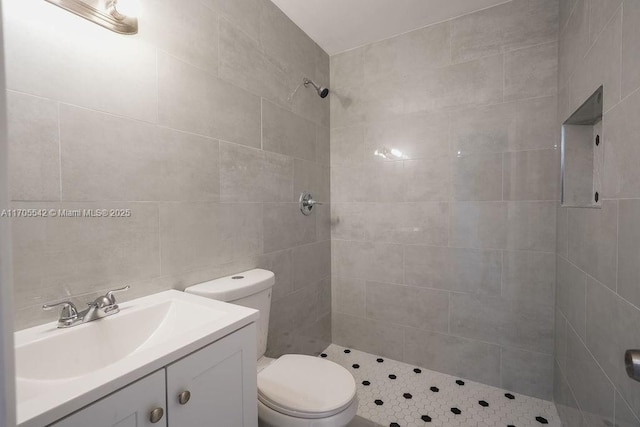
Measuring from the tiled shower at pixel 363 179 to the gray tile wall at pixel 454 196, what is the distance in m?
0.01

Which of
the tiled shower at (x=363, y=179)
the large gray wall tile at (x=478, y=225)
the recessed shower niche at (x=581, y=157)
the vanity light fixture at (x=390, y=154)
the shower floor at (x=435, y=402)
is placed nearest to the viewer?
the tiled shower at (x=363, y=179)

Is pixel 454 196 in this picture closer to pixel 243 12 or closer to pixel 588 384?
pixel 588 384

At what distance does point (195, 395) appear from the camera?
0.81 meters

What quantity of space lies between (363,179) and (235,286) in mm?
1308

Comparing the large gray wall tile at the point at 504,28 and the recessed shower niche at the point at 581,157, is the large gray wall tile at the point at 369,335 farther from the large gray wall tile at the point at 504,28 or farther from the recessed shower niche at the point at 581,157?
the large gray wall tile at the point at 504,28

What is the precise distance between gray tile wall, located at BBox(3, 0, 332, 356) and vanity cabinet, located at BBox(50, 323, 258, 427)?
1.61 ft

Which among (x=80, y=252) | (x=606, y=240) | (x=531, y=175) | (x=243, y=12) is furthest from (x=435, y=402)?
(x=243, y=12)

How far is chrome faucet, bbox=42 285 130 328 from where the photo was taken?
0.91m

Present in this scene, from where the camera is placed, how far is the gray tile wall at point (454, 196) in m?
1.77

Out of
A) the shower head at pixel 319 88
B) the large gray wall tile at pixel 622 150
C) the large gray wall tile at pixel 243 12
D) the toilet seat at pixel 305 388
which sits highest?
the large gray wall tile at pixel 243 12

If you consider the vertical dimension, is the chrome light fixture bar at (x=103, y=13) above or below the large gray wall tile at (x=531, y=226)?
above

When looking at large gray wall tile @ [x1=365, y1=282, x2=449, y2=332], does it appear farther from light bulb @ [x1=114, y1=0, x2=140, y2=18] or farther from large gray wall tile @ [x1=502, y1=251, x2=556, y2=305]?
light bulb @ [x1=114, y1=0, x2=140, y2=18]

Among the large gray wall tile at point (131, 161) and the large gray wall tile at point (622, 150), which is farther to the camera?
the large gray wall tile at point (131, 161)

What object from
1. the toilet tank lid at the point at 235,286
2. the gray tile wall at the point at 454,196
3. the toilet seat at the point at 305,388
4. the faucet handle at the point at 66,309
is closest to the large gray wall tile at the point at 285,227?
the toilet tank lid at the point at 235,286
